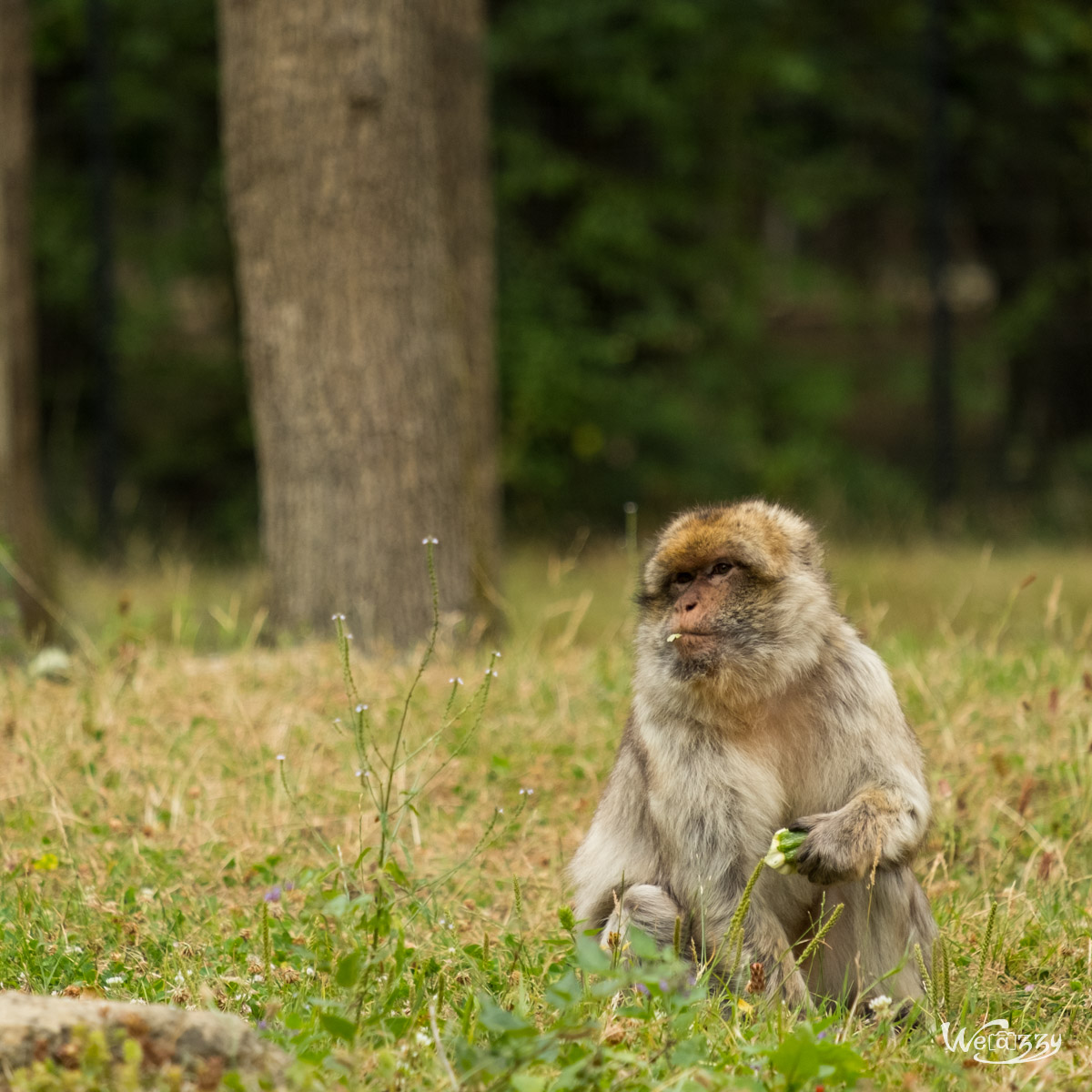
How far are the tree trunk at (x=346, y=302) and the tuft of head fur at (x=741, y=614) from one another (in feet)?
9.50

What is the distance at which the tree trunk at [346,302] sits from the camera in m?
5.89

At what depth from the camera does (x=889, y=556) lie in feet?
32.2

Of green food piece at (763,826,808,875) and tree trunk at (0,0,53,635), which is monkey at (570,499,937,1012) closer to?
green food piece at (763,826,808,875)

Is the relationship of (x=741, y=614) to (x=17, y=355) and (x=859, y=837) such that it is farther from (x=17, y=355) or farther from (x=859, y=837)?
(x=17, y=355)

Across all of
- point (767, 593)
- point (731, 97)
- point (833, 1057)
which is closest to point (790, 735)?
point (767, 593)

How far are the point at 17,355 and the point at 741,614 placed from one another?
4.88 metres

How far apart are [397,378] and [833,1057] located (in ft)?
13.4

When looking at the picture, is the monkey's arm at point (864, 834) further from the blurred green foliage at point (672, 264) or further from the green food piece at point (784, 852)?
the blurred green foliage at point (672, 264)

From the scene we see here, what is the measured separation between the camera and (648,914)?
300 centimetres

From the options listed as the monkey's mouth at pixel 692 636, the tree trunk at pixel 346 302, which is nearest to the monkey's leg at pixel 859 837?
the monkey's mouth at pixel 692 636

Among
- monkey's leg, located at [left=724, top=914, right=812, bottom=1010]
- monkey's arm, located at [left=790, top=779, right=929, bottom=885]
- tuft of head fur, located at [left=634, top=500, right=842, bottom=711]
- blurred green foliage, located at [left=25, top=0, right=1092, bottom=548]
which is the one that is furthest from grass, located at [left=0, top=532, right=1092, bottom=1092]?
blurred green foliage, located at [left=25, top=0, right=1092, bottom=548]

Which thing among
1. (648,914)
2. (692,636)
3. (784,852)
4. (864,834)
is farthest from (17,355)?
(864,834)

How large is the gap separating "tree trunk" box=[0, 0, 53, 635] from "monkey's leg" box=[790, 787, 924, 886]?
4566 mm

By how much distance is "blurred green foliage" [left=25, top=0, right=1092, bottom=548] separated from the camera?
12188mm
